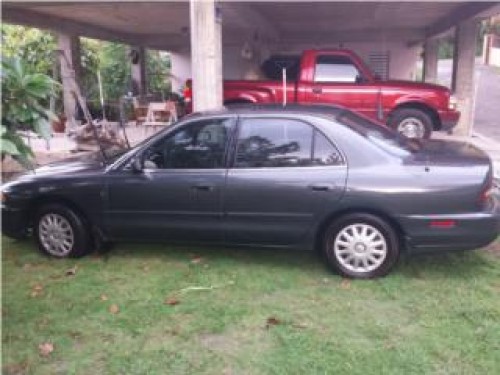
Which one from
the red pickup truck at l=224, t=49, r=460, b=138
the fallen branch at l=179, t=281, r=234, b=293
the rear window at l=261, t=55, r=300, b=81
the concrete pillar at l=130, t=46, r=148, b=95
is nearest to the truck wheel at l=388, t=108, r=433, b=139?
the red pickup truck at l=224, t=49, r=460, b=138

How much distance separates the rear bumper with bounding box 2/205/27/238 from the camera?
5535 mm

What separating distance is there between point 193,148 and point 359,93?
6430 mm

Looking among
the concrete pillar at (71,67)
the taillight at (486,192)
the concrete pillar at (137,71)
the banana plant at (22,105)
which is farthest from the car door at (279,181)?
the concrete pillar at (137,71)

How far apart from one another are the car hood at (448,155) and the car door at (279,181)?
2.35 ft

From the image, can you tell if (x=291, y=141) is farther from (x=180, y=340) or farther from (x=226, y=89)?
(x=226, y=89)

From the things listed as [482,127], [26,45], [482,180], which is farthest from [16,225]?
[26,45]

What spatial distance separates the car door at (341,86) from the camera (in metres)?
10.8

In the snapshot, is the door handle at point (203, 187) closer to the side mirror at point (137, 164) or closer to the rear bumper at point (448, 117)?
the side mirror at point (137, 164)

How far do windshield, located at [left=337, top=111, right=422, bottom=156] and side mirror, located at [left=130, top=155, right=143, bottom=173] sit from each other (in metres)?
1.85

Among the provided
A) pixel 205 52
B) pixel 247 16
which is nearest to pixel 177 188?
pixel 205 52

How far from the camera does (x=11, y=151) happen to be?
9.38 feet

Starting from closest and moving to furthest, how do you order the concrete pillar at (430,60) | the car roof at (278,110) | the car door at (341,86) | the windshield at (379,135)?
the windshield at (379,135), the car roof at (278,110), the car door at (341,86), the concrete pillar at (430,60)

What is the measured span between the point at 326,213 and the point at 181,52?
17522 mm

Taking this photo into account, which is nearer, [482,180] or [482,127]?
[482,180]
